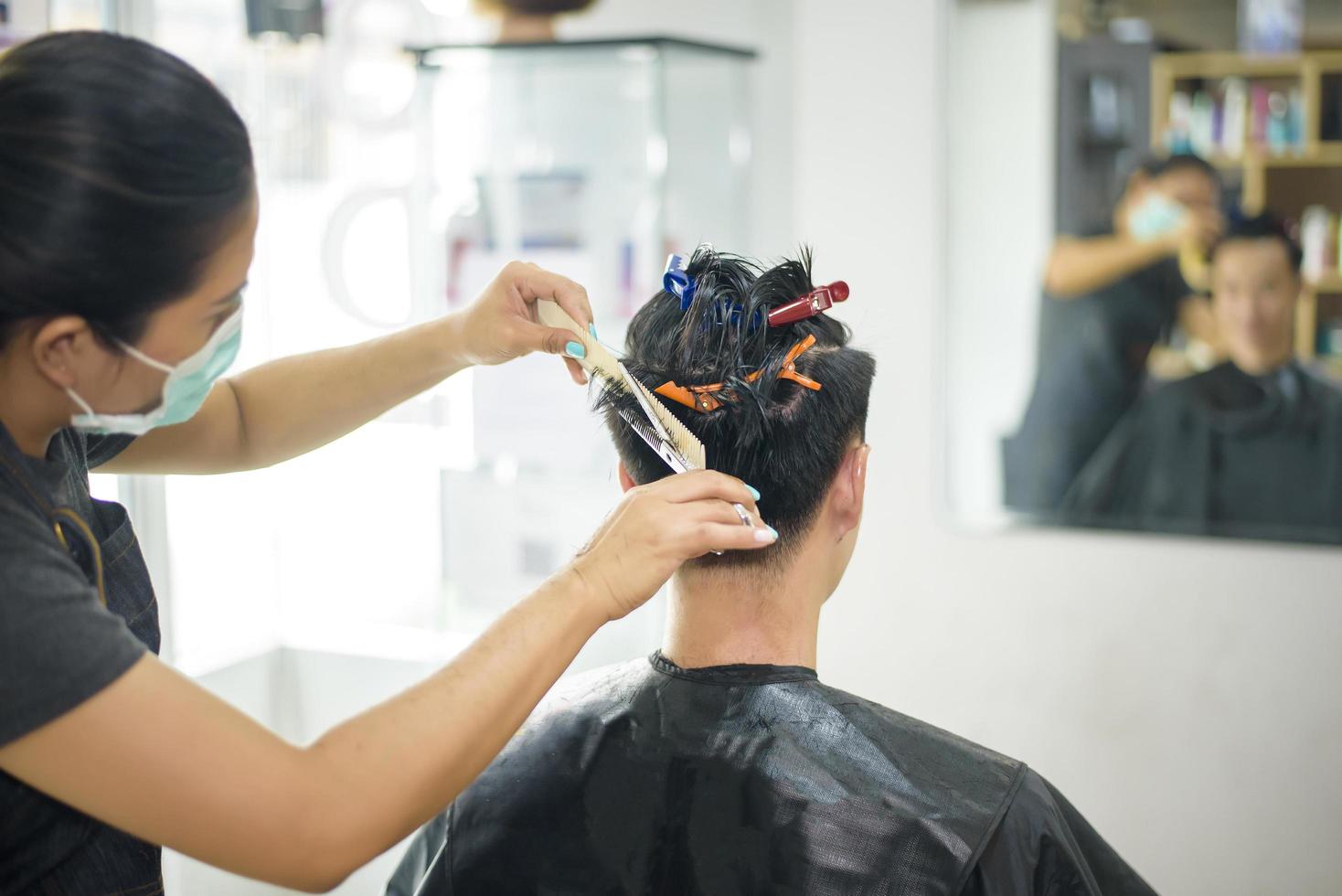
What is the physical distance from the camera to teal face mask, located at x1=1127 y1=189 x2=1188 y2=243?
2.40 meters

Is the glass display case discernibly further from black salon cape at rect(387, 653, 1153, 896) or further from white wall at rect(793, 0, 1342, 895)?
black salon cape at rect(387, 653, 1153, 896)

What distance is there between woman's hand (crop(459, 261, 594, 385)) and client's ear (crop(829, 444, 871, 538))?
343mm

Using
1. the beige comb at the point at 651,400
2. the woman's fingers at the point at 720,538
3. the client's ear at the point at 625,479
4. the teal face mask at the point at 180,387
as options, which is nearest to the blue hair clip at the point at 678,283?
the beige comb at the point at 651,400

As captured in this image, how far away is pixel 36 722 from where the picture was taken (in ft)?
2.99

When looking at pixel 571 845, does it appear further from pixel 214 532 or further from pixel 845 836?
pixel 214 532

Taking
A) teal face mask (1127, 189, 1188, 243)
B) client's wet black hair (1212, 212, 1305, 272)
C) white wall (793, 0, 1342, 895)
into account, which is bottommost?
white wall (793, 0, 1342, 895)

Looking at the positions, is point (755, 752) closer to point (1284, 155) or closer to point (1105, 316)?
point (1105, 316)

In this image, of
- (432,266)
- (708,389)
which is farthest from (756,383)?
(432,266)

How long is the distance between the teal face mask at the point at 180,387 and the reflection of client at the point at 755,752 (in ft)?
1.34

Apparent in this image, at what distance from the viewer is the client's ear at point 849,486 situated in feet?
4.58

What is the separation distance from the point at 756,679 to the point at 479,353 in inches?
21.1

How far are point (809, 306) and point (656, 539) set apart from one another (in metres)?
0.37

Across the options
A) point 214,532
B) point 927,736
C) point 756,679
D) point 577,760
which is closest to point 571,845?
point 577,760

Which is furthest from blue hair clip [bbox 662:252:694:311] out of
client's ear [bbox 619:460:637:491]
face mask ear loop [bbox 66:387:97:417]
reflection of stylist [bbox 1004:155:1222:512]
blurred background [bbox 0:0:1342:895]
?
reflection of stylist [bbox 1004:155:1222:512]
